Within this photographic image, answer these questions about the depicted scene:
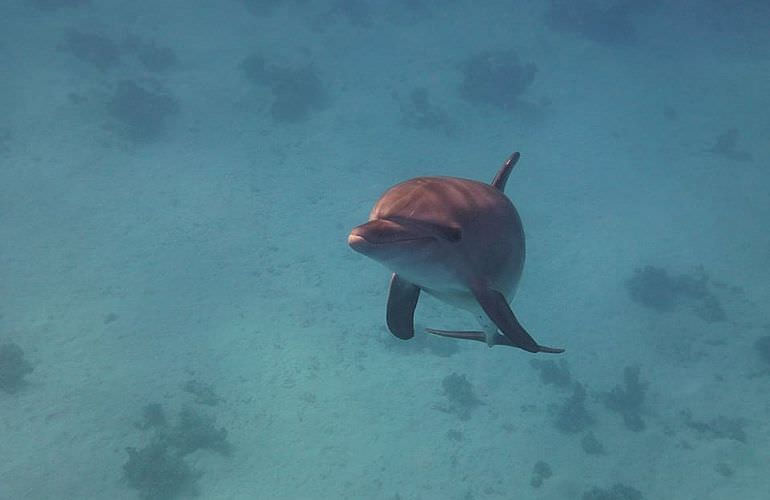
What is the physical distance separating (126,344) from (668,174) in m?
20.0

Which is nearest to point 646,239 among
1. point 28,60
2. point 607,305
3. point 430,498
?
point 607,305

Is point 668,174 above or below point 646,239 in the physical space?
above

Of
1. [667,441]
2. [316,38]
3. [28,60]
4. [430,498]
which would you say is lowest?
[430,498]

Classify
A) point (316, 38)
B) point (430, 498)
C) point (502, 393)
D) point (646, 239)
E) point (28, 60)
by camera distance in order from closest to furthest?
point (430, 498), point (502, 393), point (646, 239), point (28, 60), point (316, 38)

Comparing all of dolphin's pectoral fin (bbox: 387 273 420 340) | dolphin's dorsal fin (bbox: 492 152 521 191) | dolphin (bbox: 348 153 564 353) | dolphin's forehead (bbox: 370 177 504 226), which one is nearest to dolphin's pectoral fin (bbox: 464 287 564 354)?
dolphin (bbox: 348 153 564 353)

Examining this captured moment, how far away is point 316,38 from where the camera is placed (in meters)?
23.2

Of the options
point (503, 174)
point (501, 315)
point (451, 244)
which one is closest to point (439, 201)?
point (451, 244)

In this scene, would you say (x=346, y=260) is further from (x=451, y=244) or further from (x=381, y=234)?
(x=381, y=234)

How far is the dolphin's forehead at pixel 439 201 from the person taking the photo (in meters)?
2.37

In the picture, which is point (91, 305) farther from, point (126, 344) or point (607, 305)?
point (607, 305)

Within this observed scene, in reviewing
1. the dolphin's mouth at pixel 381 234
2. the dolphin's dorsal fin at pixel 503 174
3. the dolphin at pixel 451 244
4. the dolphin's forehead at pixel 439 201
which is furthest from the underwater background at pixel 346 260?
the dolphin's mouth at pixel 381 234

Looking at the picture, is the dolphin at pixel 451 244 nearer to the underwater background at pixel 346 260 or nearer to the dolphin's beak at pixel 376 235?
the dolphin's beak at pixel 376 235

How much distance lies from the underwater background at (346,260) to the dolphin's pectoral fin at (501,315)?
913cm

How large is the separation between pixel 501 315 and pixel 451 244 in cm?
A: 60
